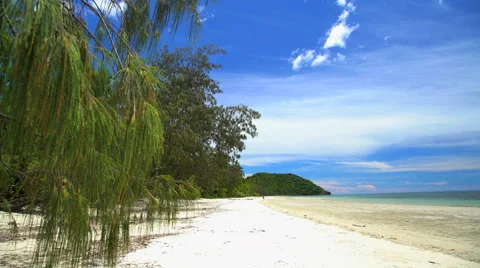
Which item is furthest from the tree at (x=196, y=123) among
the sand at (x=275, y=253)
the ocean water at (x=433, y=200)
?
the ocean water at (x=433, y=200)

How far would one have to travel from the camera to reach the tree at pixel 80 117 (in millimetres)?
1158

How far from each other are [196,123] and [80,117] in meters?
11.6

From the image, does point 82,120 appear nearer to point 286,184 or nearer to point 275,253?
point 275,253

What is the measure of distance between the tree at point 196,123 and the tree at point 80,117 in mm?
7639

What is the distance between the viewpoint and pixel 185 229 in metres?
8.17

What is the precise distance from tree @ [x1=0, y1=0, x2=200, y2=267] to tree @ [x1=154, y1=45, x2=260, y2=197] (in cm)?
764

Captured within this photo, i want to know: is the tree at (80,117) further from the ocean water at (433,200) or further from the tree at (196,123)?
the ocean water at (433,200)

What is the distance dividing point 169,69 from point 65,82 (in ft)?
38.3

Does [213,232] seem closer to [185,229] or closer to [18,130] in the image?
[185,229]

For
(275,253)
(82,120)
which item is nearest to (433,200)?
(275,253)

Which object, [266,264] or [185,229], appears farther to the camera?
[185,229]

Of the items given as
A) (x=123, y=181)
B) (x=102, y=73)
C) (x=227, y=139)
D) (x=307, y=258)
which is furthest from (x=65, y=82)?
(x=227, y=139)

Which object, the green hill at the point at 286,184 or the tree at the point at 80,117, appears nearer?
the tree at the point at 80,117

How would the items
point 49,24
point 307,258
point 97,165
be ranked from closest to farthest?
1. point 49,24
2. point 97,165
3. point 307,258
